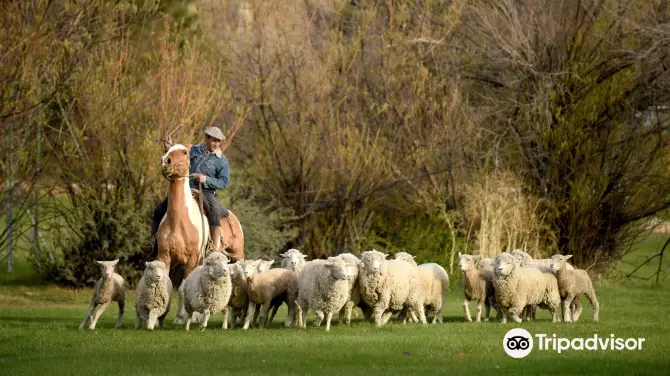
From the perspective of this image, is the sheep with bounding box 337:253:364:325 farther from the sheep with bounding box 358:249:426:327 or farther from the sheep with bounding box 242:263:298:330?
the sheep with bounding box 242:263:298:330

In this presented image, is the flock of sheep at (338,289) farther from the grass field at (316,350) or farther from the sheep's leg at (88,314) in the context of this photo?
the grass field at (316,350)

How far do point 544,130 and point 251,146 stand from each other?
648 cm

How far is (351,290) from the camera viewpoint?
16.7 meters

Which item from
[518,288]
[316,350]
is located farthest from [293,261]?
[316,350]

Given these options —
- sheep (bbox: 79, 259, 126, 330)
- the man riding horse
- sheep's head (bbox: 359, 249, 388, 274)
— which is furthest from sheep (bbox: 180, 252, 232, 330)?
the man riding horse

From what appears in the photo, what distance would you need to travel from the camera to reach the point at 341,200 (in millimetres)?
27484

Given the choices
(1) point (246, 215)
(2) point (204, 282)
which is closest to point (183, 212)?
(2) point (204, 282)

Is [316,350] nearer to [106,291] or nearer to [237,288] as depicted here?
[237,288]

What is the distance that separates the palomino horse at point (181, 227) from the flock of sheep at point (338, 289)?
2.55ft

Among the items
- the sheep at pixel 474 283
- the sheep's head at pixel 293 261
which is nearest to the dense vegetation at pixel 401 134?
the sheep's head at pixel 293 261

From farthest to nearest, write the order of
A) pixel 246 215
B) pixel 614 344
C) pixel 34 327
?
→ pixel 246 215, pixel 34 327, pixel 614 344

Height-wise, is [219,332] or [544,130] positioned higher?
[544,130]

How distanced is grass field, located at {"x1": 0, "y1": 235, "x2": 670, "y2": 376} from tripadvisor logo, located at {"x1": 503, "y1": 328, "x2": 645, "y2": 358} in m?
0.13

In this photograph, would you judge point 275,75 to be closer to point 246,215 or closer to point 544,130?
point 246,215
